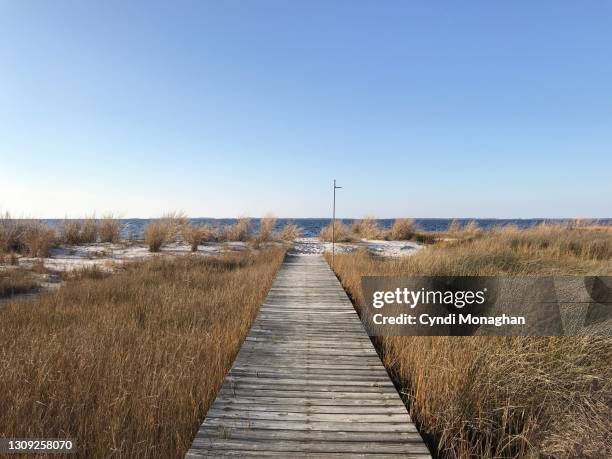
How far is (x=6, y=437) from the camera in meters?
2.13

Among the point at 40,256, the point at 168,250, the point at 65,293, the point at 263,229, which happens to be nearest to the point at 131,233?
the point at 168,250

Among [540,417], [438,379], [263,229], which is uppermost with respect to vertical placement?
[263,229]

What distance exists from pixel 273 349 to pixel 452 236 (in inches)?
730

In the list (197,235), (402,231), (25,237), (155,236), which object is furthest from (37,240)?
(402,231)

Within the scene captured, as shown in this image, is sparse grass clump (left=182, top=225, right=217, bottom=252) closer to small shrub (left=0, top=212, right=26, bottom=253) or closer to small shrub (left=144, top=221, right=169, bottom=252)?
small shrub (left=144, top=221, right=169, bottom=252)

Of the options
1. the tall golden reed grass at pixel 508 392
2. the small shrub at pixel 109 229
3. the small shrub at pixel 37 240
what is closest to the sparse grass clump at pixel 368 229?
the small shrub at pixel 109 229

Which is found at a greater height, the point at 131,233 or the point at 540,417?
the point at 131,233

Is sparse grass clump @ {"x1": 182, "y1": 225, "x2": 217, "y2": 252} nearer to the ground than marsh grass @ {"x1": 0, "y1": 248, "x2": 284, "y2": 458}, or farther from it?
farther from it

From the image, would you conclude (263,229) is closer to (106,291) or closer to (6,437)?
(106,291)

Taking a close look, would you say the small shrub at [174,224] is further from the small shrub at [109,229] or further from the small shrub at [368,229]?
the small shrub at [368,229]

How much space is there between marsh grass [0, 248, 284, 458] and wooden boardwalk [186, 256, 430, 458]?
24 cm

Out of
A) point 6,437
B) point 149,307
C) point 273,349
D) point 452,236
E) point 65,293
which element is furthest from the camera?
point 452,236

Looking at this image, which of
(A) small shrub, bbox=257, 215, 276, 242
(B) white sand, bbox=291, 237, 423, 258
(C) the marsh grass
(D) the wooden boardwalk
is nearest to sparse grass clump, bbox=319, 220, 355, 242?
(B) white sand, bbox=291, 237, 423, 258

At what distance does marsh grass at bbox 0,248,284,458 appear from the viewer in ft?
7.47
